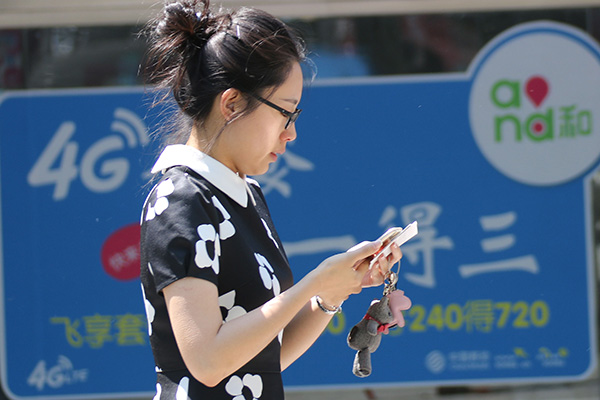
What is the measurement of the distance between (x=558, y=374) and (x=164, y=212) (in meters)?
2.82

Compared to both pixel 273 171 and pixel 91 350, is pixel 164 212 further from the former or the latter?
pixel 91 350

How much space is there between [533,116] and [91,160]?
2083mm

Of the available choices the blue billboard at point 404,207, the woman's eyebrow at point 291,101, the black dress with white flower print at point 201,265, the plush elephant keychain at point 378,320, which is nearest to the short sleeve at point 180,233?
the black dress with white flower print at point 201,265

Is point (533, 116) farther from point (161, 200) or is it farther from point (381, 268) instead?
point (161, 200)

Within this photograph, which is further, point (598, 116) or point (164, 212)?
point (598, 116)

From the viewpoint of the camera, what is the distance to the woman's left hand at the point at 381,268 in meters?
1.50

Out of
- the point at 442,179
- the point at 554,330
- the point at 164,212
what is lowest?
the point at 554,330

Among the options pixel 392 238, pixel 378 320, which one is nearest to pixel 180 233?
A: pixel 392 238

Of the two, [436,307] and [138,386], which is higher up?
[436,307]

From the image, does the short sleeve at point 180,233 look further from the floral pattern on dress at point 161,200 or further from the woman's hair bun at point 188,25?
the woman's hair bun at point 188,25

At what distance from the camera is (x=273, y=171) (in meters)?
3.53

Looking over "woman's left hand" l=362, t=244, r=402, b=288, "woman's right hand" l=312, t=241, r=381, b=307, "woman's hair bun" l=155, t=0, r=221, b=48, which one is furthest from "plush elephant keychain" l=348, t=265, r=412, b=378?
"woman's hair bun" l=155, t=0, r=221, b=48

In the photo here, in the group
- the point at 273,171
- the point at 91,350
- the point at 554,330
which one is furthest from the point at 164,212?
the point at 554,330

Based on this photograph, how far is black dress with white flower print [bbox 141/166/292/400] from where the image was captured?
1.26 m
